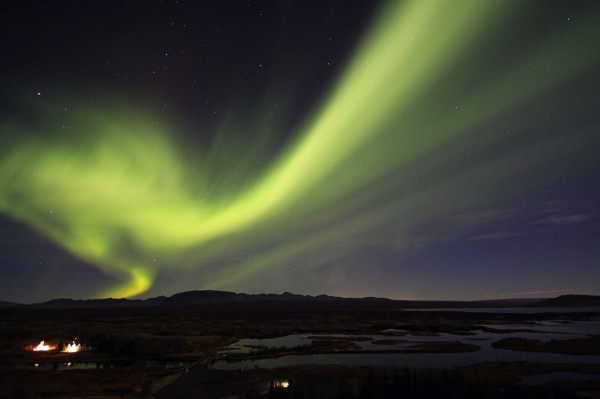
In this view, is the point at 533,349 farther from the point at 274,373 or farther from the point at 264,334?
the point at 264,334

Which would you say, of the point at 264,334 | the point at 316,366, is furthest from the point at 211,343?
the point at 316,366

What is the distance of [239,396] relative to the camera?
24953mm

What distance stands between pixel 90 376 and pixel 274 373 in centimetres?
1402

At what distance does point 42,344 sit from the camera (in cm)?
4669

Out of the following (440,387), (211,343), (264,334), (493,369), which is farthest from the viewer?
(264,334)

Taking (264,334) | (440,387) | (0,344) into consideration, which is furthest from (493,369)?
(0,344)

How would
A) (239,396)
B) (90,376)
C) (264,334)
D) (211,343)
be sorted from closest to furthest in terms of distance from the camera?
(239,396) < (90,376) < (211,343) < (264,334)

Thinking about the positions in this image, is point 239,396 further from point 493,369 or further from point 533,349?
point 533,349

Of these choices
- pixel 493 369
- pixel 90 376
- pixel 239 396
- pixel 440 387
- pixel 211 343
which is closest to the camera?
pixel 440 387

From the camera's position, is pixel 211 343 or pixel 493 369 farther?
pixel 211 343

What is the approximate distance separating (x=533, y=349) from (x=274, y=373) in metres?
31.9

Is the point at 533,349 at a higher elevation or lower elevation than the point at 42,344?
lower

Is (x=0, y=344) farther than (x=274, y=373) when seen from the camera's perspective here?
Yes

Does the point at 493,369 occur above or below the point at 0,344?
below
